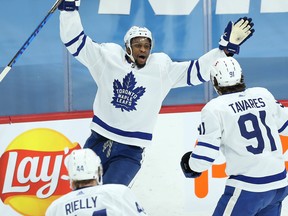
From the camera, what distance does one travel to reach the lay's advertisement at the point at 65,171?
16.1ft

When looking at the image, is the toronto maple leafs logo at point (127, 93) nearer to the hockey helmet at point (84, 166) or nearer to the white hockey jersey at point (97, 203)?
the hockey helmet at point (84, 166)

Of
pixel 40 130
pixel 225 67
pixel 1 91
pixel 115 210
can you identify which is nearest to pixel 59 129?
pixel 40 130

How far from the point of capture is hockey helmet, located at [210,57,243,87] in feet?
12.4

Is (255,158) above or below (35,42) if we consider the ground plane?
below

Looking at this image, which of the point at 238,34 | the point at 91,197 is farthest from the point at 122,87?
the point at 91,197

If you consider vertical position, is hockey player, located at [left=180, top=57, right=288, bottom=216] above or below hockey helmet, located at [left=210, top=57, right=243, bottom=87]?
below

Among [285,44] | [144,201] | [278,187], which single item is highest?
[285,44]

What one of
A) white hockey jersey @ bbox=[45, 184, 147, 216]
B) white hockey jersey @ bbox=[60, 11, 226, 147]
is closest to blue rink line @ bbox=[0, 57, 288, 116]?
white hockey jersey @ bbox=[60, 11, 226, 147]

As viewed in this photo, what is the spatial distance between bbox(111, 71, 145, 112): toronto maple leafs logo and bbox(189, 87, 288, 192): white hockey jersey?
2.12 feet

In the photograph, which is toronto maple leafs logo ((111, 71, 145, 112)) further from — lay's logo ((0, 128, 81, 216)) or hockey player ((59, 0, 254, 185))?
lay's logo ((0, 128, 81, 216))

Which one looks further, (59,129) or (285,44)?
(285,44)

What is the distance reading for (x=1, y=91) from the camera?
5.23 metres

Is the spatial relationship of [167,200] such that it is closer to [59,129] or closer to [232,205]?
[59,129]

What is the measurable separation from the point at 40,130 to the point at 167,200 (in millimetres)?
794
